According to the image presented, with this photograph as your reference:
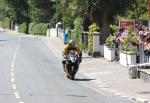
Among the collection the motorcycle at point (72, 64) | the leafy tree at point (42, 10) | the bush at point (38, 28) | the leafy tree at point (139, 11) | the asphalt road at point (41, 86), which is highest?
the leafy tree at point (42, 10)

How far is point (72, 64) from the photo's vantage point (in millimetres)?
26625

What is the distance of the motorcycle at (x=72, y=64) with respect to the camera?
26.5 meters

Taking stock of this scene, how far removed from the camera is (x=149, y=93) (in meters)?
20.1

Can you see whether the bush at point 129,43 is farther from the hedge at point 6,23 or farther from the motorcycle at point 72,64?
the hedge at point 6,23

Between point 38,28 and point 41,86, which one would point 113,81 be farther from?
point 38,28

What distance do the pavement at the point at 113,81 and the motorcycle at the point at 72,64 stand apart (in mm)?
789

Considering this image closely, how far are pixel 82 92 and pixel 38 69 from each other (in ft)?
34.8

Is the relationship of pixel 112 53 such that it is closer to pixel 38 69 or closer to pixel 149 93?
pixel 38 69

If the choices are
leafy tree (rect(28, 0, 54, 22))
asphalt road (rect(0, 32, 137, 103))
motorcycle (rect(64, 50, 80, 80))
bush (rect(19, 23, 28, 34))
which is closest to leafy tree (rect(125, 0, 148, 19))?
asphalt road (rect(0, 32, 137, 103))

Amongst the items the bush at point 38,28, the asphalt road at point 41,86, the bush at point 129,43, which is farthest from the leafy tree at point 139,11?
the bush at point 38,28

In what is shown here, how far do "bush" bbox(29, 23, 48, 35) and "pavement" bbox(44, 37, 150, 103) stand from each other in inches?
2113

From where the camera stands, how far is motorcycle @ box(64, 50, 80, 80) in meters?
26.5

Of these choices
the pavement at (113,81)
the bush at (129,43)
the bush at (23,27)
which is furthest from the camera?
the bush at (23,27)

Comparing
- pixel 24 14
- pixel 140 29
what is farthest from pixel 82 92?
pixel 24 14
